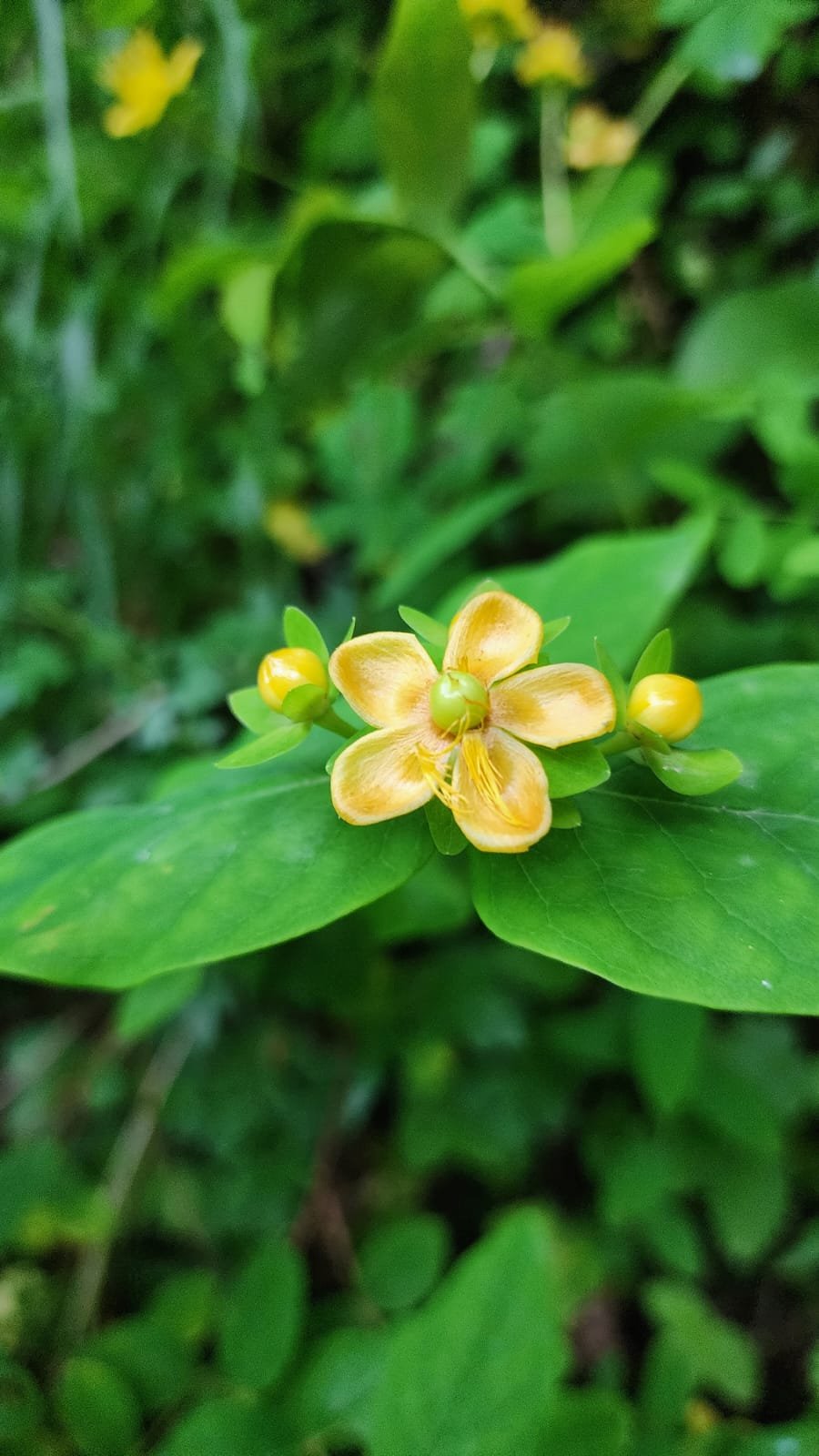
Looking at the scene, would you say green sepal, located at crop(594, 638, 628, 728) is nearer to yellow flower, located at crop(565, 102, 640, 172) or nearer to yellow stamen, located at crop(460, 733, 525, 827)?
yellow stamen, located at crop(460, 733, 525, 827)

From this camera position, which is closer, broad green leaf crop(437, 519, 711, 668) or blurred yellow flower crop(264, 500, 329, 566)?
broad green leaf crop(437, 519, 711, 668)

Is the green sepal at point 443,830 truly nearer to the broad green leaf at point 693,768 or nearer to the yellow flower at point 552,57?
the broad green leaf at point 693,768

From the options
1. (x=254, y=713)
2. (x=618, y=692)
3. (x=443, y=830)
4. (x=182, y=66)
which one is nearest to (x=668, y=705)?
(x=618, y=692)

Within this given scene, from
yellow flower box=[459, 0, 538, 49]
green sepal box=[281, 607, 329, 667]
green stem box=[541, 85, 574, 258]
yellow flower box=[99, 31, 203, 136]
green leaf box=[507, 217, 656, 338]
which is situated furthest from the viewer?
green stem box=[541, 85, 574, 258]

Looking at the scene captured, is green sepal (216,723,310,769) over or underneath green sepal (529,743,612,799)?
over

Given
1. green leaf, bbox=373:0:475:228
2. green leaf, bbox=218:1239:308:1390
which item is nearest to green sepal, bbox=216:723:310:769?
green leaf, bbox=218:1239:308:1390

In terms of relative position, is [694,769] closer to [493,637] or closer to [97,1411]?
[493,637]

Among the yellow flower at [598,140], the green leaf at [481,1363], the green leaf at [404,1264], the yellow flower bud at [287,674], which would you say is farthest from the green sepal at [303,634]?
the yellow flower at [598,140]
